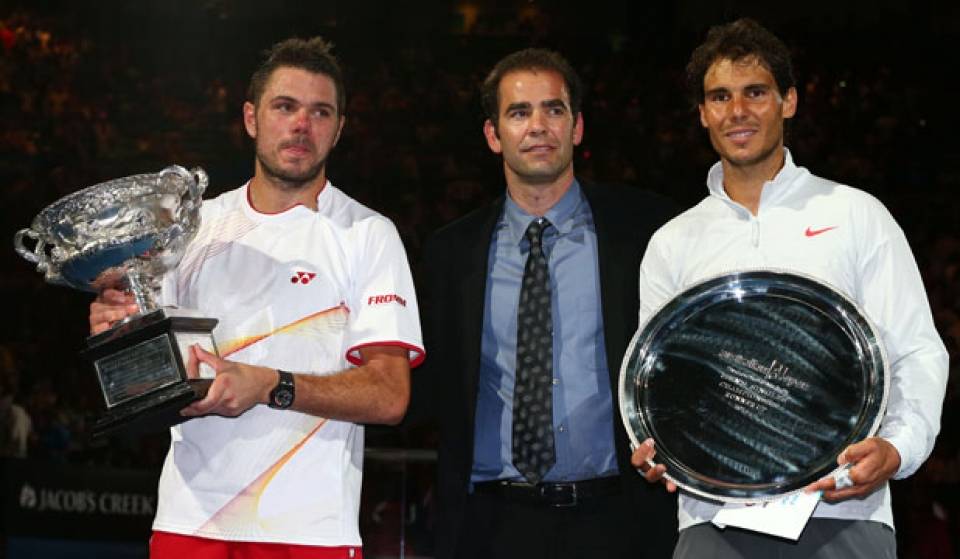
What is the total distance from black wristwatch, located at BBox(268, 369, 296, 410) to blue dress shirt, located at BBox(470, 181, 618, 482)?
648mm

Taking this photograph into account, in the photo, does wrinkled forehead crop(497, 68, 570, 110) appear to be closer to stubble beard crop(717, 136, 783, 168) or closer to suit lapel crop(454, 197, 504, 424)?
suit lapel crop(454, 197, 504, 424)

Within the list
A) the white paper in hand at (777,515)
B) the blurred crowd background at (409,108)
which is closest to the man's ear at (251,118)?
the white paper in hand at (777,515)

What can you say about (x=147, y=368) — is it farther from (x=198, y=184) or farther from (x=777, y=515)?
(x=777, y=515)

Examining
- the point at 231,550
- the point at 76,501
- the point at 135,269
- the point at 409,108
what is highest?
the point at 409,108

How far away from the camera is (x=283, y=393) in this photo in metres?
2.70

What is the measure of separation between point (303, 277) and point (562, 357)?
0.72 metres

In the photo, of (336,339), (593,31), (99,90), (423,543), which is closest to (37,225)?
(336,339)

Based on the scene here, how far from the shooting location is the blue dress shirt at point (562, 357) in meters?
3.09

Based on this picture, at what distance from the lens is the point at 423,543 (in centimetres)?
518

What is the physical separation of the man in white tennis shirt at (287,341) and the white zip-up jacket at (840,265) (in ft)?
2.33

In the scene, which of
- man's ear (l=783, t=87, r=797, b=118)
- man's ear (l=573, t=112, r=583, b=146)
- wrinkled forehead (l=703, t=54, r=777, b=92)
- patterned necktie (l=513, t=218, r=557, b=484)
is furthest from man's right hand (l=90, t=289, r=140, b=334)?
man's ear (l=783, t=87, r=797, b=118)

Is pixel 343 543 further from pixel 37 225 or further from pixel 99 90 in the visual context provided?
pixel 99 90

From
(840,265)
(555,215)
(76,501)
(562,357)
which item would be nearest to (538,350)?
(562,357)

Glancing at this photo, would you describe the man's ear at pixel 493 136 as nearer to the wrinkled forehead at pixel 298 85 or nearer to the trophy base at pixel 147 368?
the wrinkled forehead at pixel 298 85
